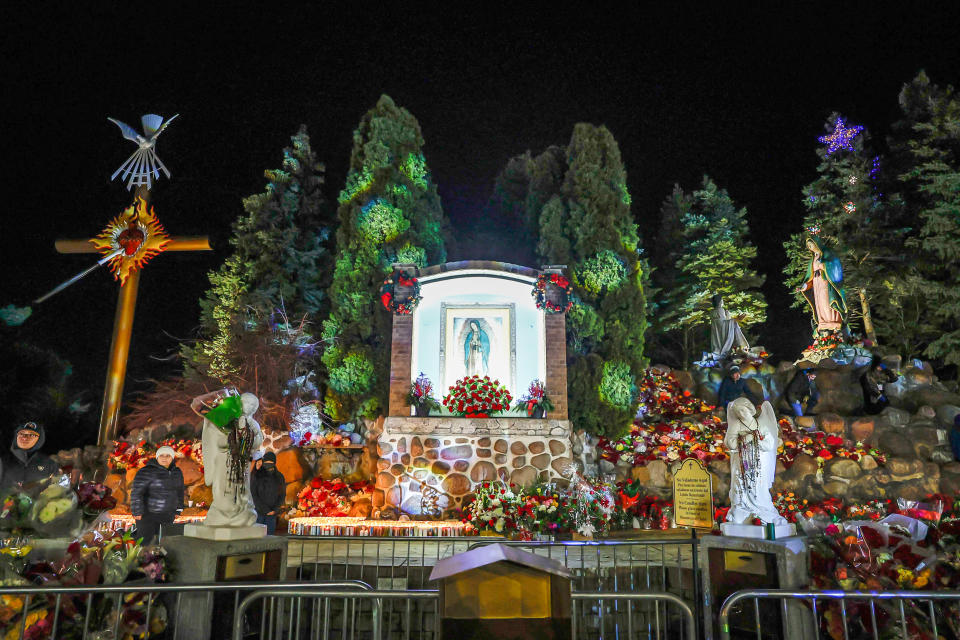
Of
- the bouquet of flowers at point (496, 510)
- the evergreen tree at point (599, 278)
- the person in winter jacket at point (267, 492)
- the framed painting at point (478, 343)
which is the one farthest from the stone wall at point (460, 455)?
the person in winter jacket at point (267, 492)

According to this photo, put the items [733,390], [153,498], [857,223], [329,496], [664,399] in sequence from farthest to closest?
[857,223], [664,399], [733,390], [329,496], [153,498]

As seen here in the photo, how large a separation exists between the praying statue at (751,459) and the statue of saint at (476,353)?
670cm

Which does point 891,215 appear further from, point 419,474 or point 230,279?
point 230,279

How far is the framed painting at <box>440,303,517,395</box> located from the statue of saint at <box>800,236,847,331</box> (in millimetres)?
8138

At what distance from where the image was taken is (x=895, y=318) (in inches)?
715

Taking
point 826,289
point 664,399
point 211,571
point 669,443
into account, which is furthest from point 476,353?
point 826,289

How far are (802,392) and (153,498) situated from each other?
1286cm

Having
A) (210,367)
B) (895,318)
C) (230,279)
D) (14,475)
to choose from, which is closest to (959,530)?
(14,475)

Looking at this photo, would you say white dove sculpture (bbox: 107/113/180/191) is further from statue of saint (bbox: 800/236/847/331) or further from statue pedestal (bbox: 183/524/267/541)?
statue of saint (bbox: 800/236/847/331)

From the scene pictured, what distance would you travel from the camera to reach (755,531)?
5516 millimetres

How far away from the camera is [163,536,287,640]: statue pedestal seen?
4668 mm

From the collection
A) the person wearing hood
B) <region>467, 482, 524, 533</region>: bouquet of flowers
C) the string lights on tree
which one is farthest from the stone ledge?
the string lights on tree

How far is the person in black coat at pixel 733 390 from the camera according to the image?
43.5ft

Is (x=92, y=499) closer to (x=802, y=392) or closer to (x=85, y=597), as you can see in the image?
(x=85, y=597)
